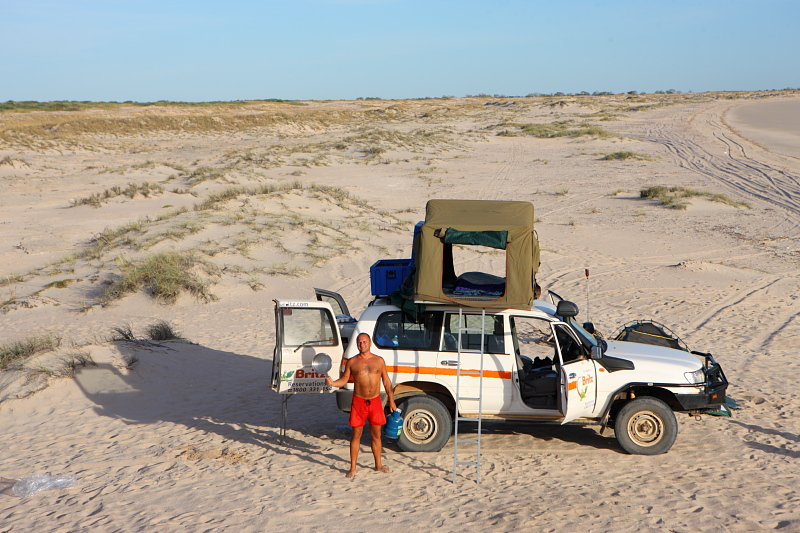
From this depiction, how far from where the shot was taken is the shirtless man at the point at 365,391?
7332mm

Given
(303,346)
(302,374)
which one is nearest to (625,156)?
(303,346)

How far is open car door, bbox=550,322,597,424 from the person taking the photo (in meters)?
7.61

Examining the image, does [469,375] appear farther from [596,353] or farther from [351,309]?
[351,309]

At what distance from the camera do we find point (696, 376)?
7879 mm

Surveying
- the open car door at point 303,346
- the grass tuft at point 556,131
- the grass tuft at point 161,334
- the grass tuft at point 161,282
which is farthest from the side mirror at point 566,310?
the grass tuft at point 556,131

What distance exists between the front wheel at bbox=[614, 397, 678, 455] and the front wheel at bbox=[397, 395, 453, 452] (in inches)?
77.0

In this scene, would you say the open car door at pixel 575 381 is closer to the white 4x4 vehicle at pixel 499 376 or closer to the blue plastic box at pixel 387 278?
the white 4x4 vehicle at pixel 499 376

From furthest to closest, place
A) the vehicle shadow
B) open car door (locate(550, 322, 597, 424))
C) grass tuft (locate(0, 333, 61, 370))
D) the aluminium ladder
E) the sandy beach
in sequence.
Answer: grass tuft (locate(0, 333, 61, 370))
the vehicle shadow
open car door (locate(550, 322, 597, 424))
the aluminium ladder
the sandy beach

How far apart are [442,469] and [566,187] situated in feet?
88.6

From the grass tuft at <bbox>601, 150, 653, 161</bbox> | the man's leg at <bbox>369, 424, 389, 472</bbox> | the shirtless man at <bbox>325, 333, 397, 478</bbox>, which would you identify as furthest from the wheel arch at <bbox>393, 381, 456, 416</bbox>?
the grass tuft at <bbox>601, 150, 653, 161</bbox>

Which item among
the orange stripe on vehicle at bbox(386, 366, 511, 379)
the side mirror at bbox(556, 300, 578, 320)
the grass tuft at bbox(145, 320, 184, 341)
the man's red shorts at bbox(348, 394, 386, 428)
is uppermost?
the side mirror at bbox(556, 300, 578, 320)

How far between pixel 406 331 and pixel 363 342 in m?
0.83

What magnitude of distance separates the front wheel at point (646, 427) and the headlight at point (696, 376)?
40cm

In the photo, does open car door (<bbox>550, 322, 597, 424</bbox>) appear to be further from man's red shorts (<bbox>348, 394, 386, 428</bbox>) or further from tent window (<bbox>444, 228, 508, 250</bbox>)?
man's red shorts (<bbox>348, 394, 386, 428</bbox>)
